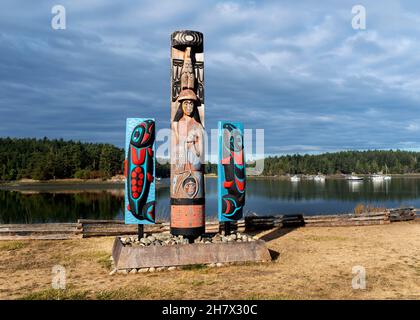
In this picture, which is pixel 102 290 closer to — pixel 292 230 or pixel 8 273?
pixel 8 273

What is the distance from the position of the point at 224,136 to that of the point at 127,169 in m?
3.60

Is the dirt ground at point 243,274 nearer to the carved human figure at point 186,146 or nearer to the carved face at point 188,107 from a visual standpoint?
the carved human figure at point 186,146

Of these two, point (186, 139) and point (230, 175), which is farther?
point (230, 175)

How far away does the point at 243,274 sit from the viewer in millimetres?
10766

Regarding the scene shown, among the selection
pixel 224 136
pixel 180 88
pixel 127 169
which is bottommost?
pixel 127 169

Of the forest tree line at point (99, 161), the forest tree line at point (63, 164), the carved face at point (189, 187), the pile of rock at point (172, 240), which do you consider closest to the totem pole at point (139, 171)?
the pile of rock at point (172, 240)

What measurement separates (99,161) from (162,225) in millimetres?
86341

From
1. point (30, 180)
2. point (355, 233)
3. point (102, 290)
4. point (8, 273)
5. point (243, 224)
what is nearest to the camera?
point (102, 290)

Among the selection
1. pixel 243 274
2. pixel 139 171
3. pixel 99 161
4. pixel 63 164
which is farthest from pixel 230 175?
pixel 99 161

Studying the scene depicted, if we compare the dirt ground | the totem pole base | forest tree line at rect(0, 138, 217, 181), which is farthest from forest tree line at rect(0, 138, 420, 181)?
the totem pole base

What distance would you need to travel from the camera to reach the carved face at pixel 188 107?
40.5 ft

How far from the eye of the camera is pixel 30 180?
9906 centimetres

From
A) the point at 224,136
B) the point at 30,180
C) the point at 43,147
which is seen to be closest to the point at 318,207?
the point at 224,136

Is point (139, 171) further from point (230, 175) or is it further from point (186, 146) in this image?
point (230, 175)
